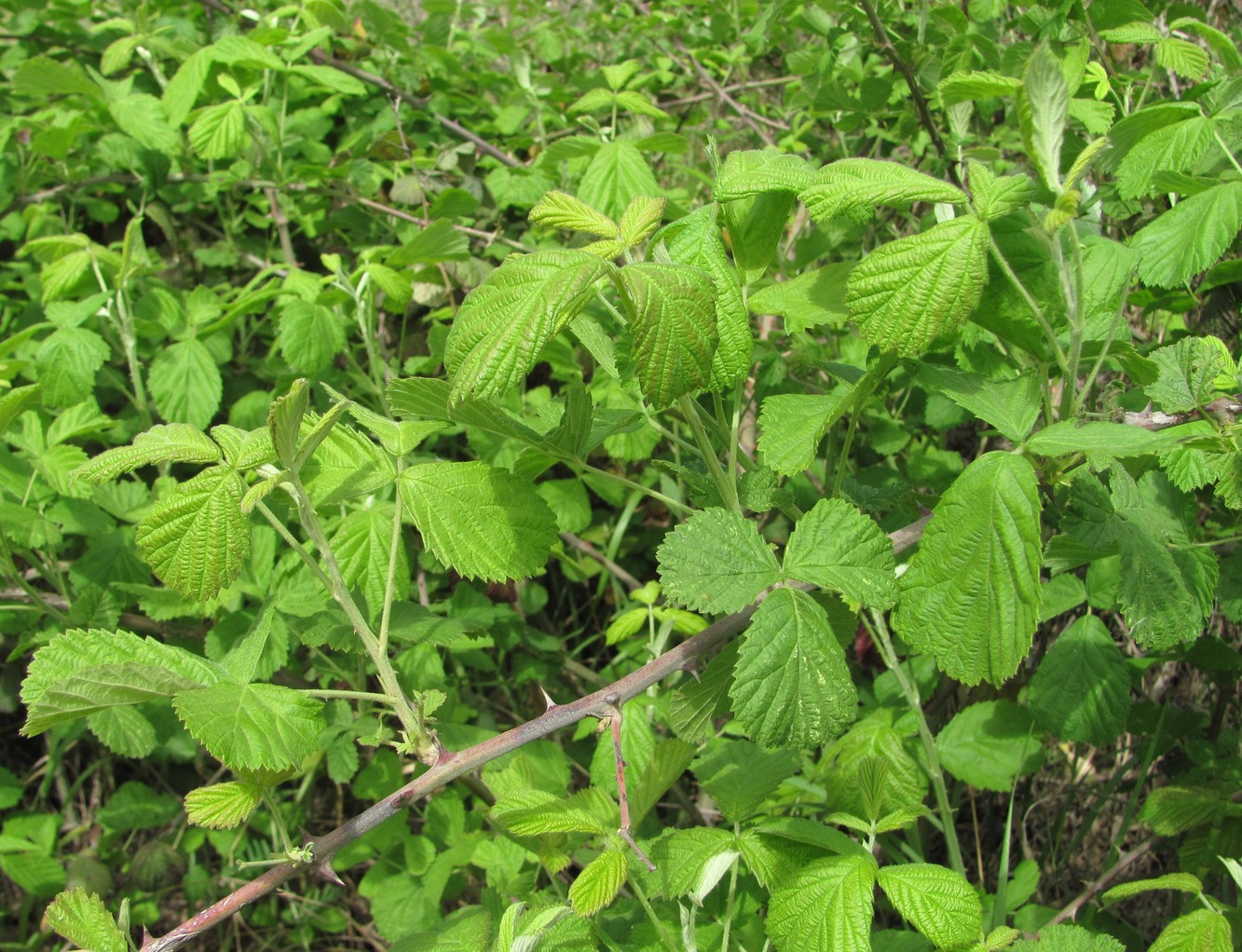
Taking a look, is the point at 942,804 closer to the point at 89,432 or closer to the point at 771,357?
the point at 771,357

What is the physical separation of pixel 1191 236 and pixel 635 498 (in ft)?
3.83

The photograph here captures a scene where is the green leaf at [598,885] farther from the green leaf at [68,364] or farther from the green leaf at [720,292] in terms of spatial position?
the green leaf at [68,364]

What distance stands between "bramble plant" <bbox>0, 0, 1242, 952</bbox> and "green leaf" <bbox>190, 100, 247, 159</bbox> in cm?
2

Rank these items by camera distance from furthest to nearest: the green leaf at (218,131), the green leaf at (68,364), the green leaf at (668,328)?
the green leaf at (218,131)
the green leaf at (68,364)
the green leaf at (668,328)

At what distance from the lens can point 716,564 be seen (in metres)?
0.89

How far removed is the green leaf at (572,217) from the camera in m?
0.93

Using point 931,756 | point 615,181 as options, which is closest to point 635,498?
point 615,181

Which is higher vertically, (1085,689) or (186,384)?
(186,384)

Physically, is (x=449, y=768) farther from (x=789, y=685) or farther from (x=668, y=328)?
(x=668, y=328)

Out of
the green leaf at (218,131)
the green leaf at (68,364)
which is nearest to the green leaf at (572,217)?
the green leaf at (68,364)

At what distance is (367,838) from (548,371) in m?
1.33

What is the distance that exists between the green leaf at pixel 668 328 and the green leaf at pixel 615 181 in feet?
2.89

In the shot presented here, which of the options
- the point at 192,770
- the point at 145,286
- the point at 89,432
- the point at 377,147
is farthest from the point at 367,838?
the point at 377,147

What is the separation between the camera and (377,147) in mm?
2523
